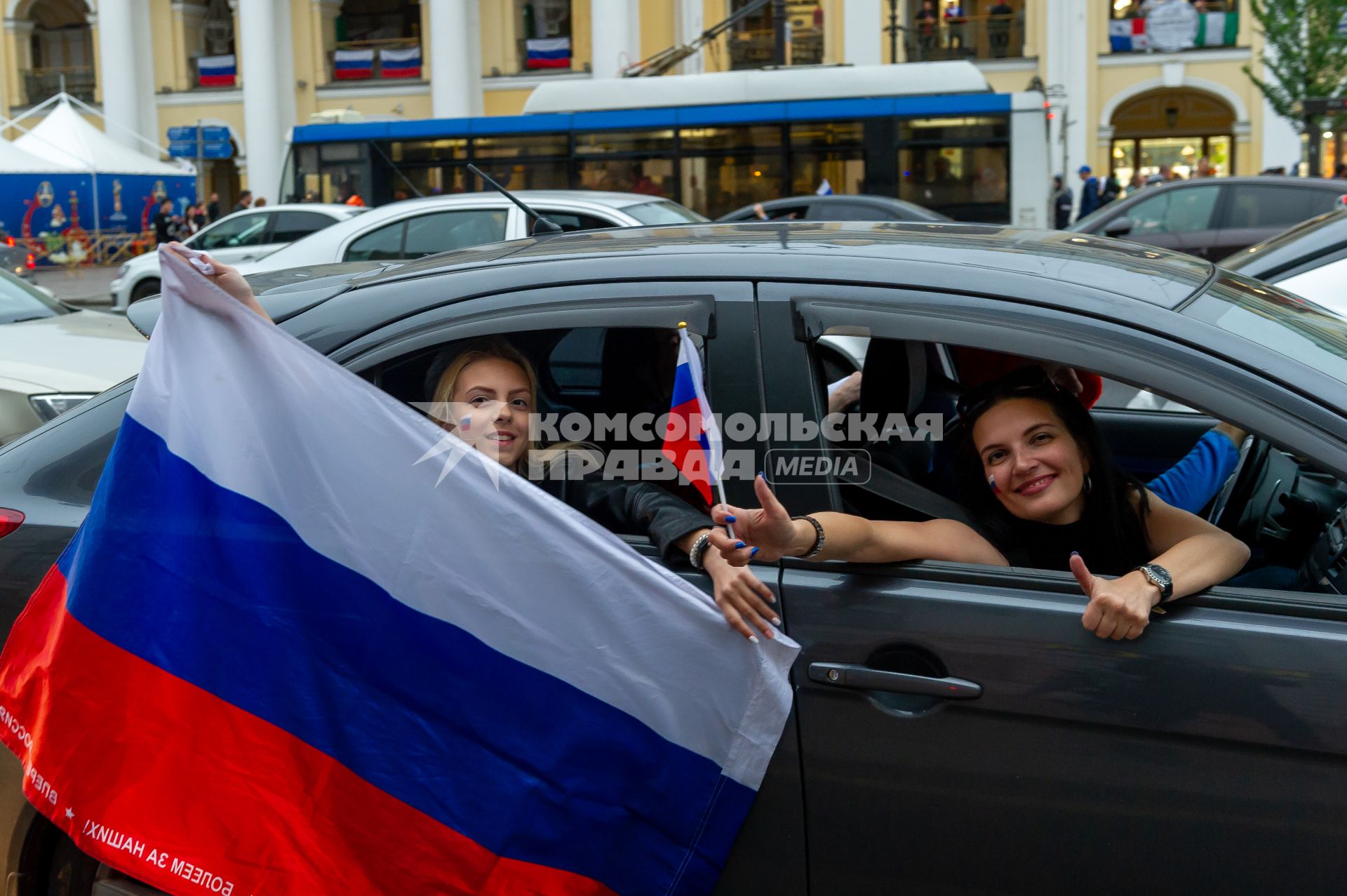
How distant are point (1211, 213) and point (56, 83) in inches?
1483

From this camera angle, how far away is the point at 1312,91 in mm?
22656

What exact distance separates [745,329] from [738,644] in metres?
0.54

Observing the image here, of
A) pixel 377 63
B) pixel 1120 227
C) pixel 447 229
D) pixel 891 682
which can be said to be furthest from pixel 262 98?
pixel 891 682

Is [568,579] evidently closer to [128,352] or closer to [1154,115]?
[128,352]

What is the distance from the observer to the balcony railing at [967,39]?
1292 inches

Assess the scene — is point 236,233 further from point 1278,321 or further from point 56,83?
point 56,83

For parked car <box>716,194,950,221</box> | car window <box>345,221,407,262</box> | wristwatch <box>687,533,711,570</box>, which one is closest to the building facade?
parked car <box>716,194,950,221</box>

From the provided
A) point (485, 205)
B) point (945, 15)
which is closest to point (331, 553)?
point (485, 205)

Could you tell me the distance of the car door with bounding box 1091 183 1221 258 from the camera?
12.1m

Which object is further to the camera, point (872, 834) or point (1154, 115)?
point (1154, 115)

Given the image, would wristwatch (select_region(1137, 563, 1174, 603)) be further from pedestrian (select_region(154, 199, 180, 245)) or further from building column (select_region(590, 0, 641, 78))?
building column (select_region(590, 0, 641, 78))

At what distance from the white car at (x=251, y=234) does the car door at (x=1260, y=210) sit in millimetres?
8659

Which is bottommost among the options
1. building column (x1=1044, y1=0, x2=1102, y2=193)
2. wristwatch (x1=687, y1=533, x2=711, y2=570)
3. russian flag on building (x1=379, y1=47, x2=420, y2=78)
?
wristwatch (x1=687, y1=533, x2=711, y2=570)

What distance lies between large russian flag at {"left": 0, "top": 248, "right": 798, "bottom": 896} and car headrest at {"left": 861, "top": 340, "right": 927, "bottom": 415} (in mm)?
885
